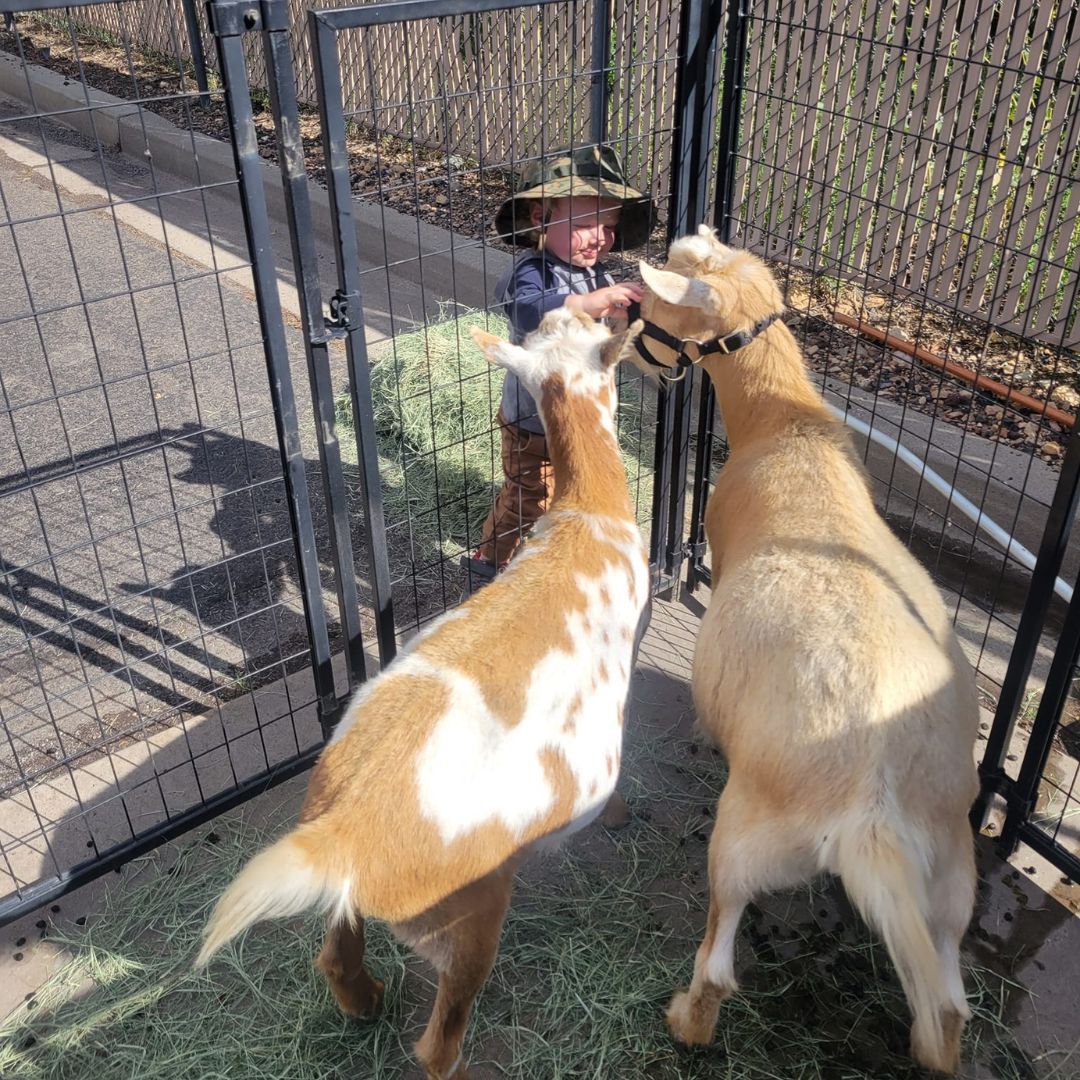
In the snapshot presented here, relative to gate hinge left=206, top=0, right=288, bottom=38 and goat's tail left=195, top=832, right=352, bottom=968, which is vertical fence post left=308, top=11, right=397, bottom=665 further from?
goat's tail left=195, top=832, right=352, bottom=968

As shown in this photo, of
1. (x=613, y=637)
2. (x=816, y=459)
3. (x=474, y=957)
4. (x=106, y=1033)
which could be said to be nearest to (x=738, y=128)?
(x=816, y=459)

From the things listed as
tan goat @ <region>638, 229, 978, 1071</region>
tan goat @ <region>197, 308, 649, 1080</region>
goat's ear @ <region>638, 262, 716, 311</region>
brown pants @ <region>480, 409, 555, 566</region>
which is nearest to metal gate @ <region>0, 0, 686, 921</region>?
brown pants @ <region>480, 409, 555, 566</region>

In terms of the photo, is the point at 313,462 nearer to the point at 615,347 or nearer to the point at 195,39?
the point at 195,39

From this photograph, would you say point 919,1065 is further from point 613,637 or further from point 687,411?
point 687,411

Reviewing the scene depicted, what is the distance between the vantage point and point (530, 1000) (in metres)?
3.24

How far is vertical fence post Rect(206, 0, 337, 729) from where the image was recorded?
281 centimetres

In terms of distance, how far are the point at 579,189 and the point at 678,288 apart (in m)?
0.70

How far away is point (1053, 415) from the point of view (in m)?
5.50

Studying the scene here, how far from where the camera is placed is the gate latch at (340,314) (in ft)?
10.5

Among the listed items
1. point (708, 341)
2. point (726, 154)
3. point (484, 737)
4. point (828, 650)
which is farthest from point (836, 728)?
point (726, 154)

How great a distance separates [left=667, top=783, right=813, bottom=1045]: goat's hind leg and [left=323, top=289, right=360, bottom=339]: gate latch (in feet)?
5.75

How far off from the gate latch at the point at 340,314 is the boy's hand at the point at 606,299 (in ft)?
2.95

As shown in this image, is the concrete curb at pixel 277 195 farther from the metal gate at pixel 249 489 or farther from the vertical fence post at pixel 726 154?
the vertical fence post at pixel 726 154

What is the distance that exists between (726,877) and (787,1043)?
2.24 feet
